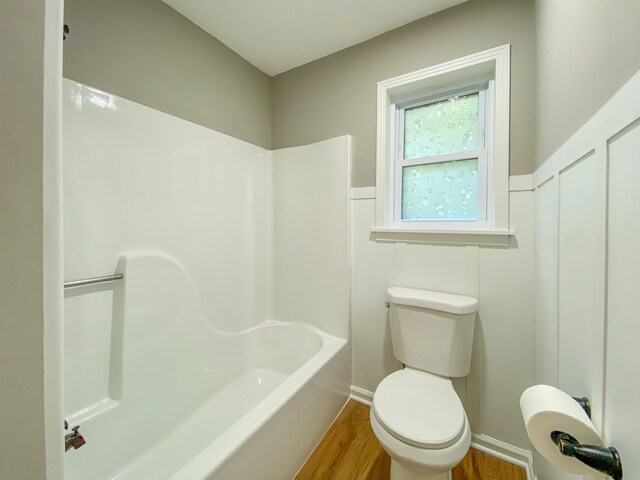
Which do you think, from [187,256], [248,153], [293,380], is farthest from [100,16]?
[293,380]

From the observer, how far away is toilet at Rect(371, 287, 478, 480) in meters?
0.97

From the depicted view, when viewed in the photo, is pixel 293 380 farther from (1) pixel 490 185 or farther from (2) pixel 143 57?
(2) pixel 143 57

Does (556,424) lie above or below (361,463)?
above

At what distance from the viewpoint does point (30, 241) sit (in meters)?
0.33

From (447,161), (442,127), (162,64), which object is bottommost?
(447,161)

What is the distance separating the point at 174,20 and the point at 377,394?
7.45ft

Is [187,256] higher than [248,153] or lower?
lower

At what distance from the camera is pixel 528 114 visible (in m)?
1.29

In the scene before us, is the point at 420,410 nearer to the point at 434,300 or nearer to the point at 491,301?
the point at 434,300

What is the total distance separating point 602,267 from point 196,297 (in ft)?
5.59

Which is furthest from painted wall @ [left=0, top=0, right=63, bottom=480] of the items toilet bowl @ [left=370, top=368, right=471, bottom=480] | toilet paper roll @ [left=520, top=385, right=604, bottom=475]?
toilet bowl @ [left=370, top=368, right=471, bottom=480]

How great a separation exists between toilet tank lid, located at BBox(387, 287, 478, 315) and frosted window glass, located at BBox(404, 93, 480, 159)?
2.91 feet

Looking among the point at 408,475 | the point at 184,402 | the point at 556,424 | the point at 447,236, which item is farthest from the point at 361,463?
the point at 447,236

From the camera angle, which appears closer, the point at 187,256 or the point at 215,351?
the point at 187,256
